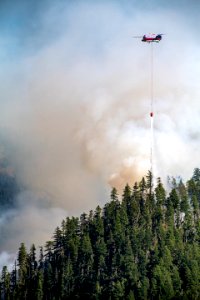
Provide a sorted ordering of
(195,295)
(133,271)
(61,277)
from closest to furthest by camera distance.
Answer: (195,295)
(133,271)
(61,277)

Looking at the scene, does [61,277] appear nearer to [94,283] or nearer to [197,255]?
[94,283]

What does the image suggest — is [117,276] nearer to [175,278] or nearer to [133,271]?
[133,271]

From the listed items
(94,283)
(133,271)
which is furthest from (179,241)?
(94,283)

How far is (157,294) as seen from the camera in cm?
17012

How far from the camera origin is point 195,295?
168375mm

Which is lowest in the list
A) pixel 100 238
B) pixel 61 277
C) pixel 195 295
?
pixel 195 295

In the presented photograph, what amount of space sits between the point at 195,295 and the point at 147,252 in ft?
88.5

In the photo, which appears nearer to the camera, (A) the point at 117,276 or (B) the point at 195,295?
(B) the point at 195,295

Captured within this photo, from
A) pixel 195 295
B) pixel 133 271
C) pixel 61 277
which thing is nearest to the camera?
pixel 195 295

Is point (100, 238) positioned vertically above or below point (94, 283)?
above

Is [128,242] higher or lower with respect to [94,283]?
higher

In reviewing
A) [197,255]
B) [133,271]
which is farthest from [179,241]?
[133,271]

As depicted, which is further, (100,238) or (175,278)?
(100,238)

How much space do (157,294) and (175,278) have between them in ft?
26.3
